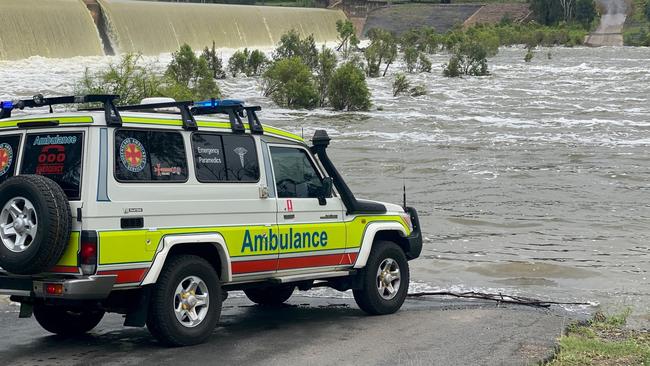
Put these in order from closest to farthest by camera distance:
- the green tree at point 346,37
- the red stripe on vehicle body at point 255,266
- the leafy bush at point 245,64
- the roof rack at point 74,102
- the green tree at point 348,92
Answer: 1. the roof rack at point 74,102
2. the red stripe on vehicle body at point 255,266
3. the green tree at point 348,92
4. the leafy bush at point 245,64
5. the green tree at point 346,37

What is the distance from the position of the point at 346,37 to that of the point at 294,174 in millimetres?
74756

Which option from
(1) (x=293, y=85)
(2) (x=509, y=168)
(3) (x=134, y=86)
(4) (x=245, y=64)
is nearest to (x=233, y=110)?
(3) (x=134, y=86)

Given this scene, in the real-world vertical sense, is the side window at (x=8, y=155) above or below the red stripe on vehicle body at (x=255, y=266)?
above

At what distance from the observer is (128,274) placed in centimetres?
808

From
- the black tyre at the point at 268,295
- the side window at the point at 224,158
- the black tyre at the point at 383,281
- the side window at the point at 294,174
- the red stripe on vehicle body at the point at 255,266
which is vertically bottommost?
the black tyre at the point at 268,295

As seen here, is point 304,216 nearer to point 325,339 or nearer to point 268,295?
point 325,339

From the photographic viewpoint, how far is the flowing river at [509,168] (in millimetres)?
14539

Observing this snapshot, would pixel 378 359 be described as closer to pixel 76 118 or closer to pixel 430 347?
pixel 430 347

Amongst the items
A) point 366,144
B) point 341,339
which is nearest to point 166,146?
point 341,339

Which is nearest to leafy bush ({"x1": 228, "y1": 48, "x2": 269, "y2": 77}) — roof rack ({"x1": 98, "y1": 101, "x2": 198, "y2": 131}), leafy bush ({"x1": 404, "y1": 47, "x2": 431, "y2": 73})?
leafy bush ({"x1": 404, "y1": 47, "x2": 431, "y2": 73})

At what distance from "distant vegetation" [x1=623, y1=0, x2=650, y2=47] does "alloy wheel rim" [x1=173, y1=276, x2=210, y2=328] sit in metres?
96.2

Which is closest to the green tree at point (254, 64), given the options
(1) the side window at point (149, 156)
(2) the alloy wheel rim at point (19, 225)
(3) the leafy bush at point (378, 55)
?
(3) the leafy bush at point (378, 55)

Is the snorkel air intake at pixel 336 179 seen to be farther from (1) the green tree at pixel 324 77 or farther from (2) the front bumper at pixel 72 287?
(1) the green tree at pixel 324 77

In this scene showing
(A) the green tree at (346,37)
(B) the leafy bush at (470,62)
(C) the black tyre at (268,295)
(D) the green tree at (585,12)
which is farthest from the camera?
(D) the green tree at (585,12)
